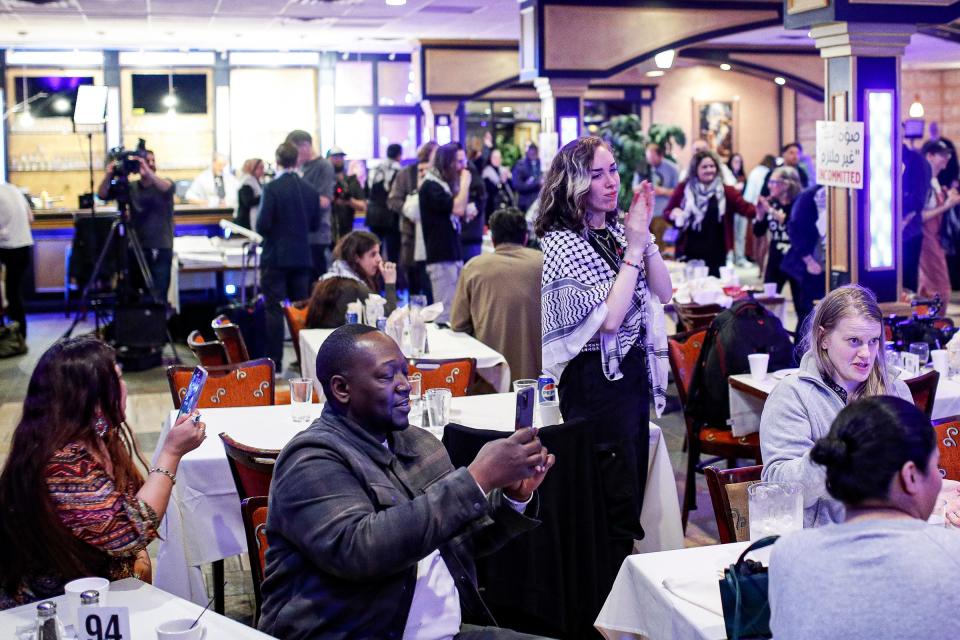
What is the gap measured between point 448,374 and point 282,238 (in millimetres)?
4382

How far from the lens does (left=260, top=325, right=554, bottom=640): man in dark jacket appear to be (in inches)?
86.9

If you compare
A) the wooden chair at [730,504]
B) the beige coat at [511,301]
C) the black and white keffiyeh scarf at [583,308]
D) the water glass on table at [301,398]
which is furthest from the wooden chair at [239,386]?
the wooden chair at [730,504]

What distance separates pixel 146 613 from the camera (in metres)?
2.50

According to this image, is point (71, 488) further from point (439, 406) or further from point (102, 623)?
point (439, 406)

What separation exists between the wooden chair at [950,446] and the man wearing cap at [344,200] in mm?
8927

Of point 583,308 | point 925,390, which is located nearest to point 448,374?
point 583,308

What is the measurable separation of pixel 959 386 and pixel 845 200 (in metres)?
2.24

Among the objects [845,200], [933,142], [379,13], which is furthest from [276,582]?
[379,13]

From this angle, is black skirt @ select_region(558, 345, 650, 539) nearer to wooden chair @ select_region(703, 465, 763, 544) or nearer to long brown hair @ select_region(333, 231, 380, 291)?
wooden chair @ select_region(703, 465, 763, 544)

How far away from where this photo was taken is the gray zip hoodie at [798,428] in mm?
2977

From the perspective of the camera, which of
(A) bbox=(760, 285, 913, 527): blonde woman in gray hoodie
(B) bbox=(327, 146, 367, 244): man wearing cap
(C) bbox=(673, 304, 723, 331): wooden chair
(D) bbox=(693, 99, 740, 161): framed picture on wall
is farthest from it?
(D) bbox=(693, 99, 740, 161): framed picture on wall

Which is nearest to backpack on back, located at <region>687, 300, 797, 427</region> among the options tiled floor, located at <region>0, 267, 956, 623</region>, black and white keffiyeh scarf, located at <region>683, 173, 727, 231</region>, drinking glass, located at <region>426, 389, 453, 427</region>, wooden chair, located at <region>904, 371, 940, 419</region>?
tiled floor, located at <region>0, 267, 956, 623</region>

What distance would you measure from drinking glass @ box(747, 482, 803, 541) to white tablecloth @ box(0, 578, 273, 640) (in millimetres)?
1095

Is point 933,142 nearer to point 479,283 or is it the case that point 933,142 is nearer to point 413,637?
point 479,283
